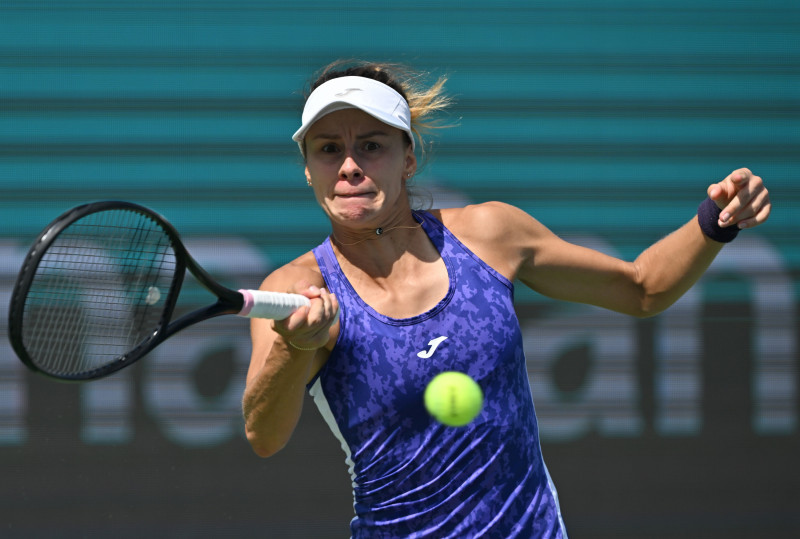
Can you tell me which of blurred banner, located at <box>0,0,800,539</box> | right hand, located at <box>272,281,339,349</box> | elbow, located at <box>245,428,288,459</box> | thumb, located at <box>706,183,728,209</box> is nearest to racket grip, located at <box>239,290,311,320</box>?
right hand, located at <box>272,281,339,349</box>

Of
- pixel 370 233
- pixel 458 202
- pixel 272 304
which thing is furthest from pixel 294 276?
pixel 458 202

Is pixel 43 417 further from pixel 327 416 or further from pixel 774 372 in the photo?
pixel 774 372

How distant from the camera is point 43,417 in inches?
160

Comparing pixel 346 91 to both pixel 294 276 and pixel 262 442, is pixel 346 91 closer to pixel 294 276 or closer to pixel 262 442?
pixel 294 276

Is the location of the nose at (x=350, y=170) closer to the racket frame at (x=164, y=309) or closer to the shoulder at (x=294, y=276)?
the shoulder at (x=294, y=276)

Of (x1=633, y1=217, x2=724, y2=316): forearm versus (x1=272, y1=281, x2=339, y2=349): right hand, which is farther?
(x1=633, y1=217, x2=724, y2=316): forearm

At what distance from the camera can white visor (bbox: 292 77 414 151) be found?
7.01ft

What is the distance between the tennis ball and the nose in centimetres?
50

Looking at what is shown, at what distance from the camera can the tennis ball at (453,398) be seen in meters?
2.02

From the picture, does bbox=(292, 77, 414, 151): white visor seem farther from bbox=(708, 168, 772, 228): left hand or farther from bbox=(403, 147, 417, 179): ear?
bbox=(708, 168, 772, 228): left hand

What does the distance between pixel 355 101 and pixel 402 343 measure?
0.57 metres

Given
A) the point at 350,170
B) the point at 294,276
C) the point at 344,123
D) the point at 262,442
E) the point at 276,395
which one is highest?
the point at 344,123

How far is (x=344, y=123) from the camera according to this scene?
2178mm

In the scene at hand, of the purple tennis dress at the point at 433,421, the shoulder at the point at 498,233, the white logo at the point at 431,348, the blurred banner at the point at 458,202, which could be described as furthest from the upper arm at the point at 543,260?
the blurred banner at the point at 458,202
